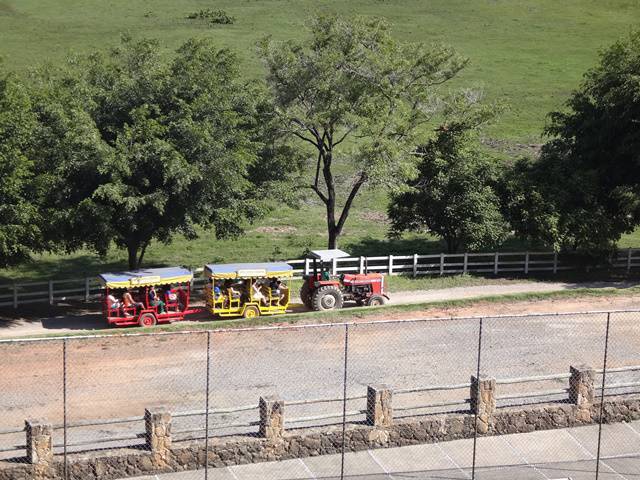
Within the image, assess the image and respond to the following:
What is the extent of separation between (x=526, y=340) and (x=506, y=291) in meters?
6.38

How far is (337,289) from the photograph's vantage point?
34.2m

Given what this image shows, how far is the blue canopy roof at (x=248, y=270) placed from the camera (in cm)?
3294

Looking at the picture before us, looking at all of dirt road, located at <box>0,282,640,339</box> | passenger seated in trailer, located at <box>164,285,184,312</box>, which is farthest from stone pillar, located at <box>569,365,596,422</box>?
passenger seated in trailer, located at <box>164,285,184,312</box>

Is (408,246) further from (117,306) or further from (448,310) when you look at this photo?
(117,306)

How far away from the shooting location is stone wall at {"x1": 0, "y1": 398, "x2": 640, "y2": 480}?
69.7 ft

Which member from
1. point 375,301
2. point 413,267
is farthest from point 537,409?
point 413,267

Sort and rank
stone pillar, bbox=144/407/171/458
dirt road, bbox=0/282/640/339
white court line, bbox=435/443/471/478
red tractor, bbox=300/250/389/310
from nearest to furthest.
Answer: stone pillar, bbox=144/407/171/458 < white court line, bbox=435/443/471/478 < dirt road, bbox=0/282/640/339 < red tractor, bbox=300/250/389/310

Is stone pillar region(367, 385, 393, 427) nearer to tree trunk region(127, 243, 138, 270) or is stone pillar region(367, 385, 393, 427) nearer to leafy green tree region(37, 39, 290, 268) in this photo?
leafy green tree region(37, 39, 290, 268)

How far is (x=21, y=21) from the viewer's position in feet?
271

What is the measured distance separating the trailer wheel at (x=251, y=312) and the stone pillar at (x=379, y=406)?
1020cm

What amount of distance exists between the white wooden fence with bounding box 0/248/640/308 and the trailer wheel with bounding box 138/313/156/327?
3979mm

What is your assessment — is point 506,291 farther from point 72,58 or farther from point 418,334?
point 72,58

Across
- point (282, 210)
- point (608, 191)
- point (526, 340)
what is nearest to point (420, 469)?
point (526, 340)

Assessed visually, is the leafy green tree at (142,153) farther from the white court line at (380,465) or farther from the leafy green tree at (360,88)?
the white court line at (380,465)
